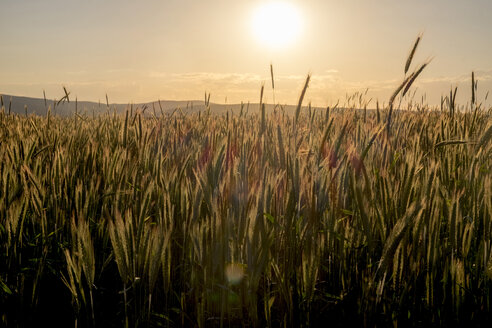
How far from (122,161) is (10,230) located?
1.47ft

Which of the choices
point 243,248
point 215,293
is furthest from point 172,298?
point 243,248

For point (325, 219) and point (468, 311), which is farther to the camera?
point (325, 219)

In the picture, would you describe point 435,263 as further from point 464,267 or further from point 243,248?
point 243,248

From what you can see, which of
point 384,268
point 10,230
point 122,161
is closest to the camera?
point 384,268

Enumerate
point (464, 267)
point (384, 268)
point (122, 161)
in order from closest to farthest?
1. point (384, 268)
2. point (464, 267)
3. point (122, 161)

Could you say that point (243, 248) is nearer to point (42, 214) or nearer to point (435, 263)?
point (435, 263)

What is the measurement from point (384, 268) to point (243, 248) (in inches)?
11.4

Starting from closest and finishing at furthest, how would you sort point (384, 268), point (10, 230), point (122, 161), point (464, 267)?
1. point (384, 268)
2. point (464, 267)
3. point (10, 230)
4. point (122, 161)

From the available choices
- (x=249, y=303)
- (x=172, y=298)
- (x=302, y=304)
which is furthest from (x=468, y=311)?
(x=172, y=298)

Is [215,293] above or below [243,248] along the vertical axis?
below

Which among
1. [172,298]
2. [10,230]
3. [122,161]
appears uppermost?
[122,161]

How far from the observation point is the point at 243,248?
2.91 ft

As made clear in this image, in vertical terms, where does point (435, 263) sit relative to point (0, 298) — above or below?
above

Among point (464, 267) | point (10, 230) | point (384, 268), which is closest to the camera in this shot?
point (384, 268)
